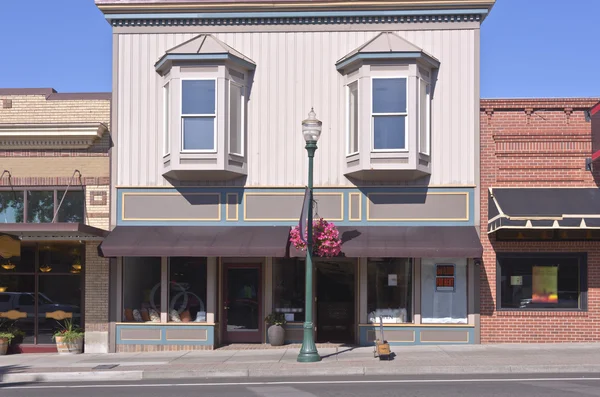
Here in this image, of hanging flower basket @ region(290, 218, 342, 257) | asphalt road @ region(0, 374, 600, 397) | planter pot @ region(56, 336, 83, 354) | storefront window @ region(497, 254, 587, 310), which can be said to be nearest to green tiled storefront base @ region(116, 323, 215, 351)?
planter pot @ region(56, 336, 83, 354)

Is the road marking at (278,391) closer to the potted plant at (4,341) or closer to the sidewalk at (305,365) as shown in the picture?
the sidewalk at (305,365)

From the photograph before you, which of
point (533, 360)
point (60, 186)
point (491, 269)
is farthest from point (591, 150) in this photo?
point (60, 186)

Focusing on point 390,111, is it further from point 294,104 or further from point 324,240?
point 324,240

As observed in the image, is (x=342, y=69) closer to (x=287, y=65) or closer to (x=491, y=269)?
(x=287, y=65)

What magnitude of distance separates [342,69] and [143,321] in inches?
312

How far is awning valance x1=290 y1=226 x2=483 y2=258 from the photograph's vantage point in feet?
56.3

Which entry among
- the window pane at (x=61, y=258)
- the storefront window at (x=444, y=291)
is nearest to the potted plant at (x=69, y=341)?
the window pane at (x=61, y=258)

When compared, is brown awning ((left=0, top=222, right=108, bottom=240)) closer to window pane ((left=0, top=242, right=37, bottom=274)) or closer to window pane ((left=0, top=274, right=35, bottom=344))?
window pane ((left=0, top=242, right=37, bottom=274))

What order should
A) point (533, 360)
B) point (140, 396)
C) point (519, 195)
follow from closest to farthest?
point (140, 396)
point (533, 360)
point (519, 195)

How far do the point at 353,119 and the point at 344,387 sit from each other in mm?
7758

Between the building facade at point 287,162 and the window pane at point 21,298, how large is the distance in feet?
7.31

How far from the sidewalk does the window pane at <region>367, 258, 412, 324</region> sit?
1.01 metres

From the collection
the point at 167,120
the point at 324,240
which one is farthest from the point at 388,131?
the point at 167,120

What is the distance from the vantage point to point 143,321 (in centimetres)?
1866
